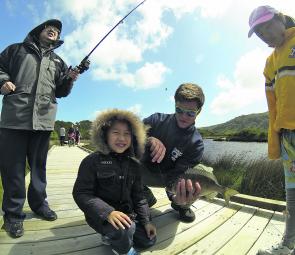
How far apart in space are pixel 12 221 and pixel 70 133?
94.0 feet

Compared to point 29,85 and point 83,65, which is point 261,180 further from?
point 29,85

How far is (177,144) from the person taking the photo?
406 centimetres

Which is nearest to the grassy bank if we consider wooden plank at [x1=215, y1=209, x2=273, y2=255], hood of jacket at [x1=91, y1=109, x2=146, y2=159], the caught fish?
wooden plank at [x1=215, y1=209, x2=273, y2=255]

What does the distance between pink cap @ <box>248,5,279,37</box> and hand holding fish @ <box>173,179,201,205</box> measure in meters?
1.52

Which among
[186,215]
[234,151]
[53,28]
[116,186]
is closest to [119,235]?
[116,186]

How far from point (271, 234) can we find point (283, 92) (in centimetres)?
153

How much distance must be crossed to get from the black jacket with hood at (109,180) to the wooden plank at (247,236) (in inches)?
31.1

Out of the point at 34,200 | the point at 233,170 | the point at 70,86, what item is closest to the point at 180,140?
the point at 70,86

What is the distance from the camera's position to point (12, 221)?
3.31 m

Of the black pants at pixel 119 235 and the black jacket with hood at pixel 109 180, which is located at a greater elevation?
the black jacket with hood at pixel 109 180

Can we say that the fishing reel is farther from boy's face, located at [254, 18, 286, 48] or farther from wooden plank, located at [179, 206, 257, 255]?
wooden plank, located at [179, 206, 257, 255]

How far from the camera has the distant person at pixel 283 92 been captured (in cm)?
289

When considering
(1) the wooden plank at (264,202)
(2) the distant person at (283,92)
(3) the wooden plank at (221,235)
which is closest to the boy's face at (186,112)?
(2) the distant person at (283,92)

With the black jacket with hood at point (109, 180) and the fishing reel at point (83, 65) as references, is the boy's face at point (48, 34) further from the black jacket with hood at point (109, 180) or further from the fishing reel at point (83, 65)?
the black jacket with hood at point (109, 180)
